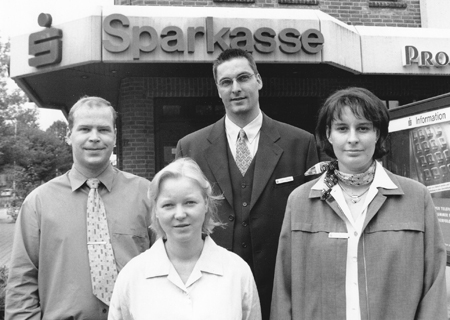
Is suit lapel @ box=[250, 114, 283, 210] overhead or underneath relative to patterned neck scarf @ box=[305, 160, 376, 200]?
overhead

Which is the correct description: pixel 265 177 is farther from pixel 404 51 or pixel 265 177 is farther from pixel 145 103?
pixel 404 51

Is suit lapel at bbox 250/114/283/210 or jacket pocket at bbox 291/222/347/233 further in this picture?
suit lapel at bbox 250/114/283/210

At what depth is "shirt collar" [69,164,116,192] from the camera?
2.44 meters

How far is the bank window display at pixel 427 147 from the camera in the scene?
11.2ft

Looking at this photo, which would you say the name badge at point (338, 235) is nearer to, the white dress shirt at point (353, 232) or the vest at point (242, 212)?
the white dress shirt at point (353, 232)

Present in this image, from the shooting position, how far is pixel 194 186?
2092mm

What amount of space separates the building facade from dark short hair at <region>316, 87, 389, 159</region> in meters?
4.78

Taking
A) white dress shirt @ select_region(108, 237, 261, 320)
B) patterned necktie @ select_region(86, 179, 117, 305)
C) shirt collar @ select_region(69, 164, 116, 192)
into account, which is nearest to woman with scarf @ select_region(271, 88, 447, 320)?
white dress shirt @ select_region(108, 237, 261, 320)

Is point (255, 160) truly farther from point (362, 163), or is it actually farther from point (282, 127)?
point (362, 163)

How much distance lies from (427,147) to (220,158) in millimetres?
1804

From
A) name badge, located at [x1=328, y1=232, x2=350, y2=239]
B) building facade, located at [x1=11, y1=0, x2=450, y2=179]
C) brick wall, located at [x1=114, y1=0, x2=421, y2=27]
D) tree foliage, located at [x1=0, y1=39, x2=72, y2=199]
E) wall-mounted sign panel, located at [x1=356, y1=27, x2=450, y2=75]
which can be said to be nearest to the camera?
name badge, located at [x1=328, y1=232, x2=350, y2=239]

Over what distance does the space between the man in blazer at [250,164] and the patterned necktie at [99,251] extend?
0.72 metres

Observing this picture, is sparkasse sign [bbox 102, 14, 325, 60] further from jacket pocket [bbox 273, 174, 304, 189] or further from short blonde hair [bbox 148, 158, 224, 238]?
short blonde hair [bbox 148, 158, 224, 238]

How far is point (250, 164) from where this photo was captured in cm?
283
